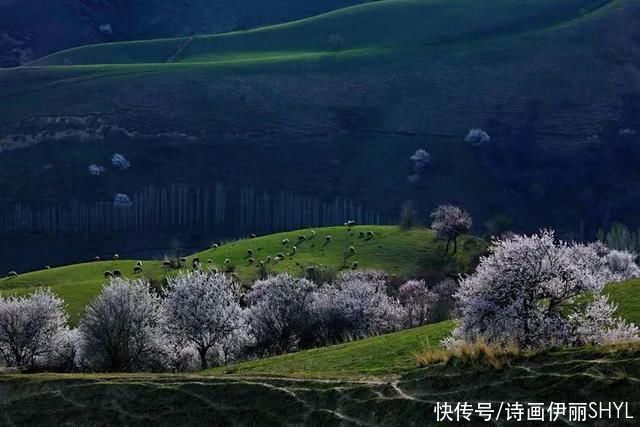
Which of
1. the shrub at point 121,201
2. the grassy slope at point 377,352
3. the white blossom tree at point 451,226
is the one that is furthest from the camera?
the shrub at point 121,201

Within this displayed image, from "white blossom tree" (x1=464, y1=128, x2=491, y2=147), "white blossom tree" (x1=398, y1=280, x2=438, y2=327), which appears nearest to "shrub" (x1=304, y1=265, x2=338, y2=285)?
"white blossom tree" (x1=398, y1=280, x2=438, y2=327)

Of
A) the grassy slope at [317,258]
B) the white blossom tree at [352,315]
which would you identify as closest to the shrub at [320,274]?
the grassy slope at [317,258]

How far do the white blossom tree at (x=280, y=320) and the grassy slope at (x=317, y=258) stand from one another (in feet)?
91.3

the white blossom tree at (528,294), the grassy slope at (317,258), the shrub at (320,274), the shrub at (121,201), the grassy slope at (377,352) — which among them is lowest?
the shrub at (121,201)

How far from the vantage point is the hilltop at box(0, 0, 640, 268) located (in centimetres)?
15912

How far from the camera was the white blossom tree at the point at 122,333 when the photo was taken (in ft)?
160

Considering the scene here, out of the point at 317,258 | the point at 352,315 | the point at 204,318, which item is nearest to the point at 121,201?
the point at 317,258

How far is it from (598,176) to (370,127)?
4717 centimetres

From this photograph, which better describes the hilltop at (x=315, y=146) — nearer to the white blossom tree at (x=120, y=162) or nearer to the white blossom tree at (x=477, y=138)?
the white blossom tree at (x=120, y=162)

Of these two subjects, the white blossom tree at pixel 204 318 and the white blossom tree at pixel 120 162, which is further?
the white blossom tree at pixel 120 162

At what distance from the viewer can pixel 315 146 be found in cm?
17350

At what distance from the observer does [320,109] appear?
184 metres

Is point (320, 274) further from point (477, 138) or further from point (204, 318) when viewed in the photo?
point (477, 138)

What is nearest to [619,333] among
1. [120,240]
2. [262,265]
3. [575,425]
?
[575,425]
